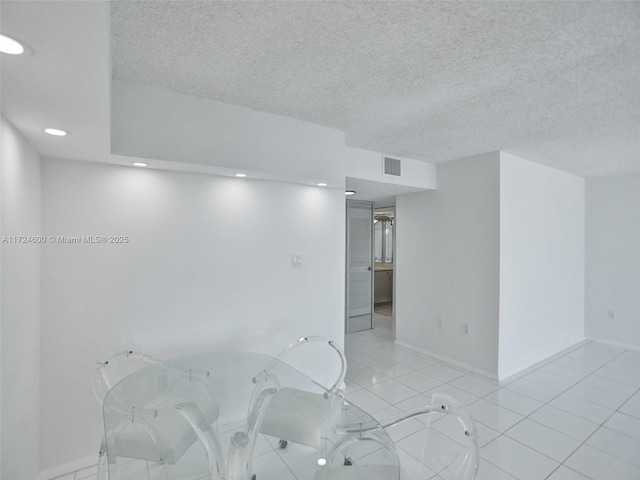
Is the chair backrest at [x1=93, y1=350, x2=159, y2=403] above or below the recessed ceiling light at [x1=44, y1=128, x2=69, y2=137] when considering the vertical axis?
below

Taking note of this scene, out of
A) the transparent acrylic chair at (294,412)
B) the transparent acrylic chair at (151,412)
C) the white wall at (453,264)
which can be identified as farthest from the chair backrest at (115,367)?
the white wall at (453,264)

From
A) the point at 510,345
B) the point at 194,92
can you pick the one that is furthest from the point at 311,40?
the point at 510,345

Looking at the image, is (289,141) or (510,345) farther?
(510,345)

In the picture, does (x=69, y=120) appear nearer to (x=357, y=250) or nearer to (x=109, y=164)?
(x=109, y=164)

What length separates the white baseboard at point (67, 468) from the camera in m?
2.02

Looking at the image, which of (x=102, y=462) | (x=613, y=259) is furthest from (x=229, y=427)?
(x=613, y=259)

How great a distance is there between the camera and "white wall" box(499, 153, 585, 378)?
12.0ft

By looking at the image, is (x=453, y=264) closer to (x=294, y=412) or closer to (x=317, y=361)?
(x=317, y=361)

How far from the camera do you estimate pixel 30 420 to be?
72.4 inches

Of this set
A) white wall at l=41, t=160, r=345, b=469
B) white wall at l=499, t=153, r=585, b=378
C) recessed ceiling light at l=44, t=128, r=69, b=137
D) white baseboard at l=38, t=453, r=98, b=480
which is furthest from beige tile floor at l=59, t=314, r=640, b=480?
recessed ceiling light at l=44, t=128, r=69, b=137

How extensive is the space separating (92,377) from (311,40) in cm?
256

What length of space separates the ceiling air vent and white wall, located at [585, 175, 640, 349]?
3.52 metres

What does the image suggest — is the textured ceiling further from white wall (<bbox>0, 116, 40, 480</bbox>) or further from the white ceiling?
white wall (<bbox>0, 116, 40, 480</bbox>)

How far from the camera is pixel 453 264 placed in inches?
160
